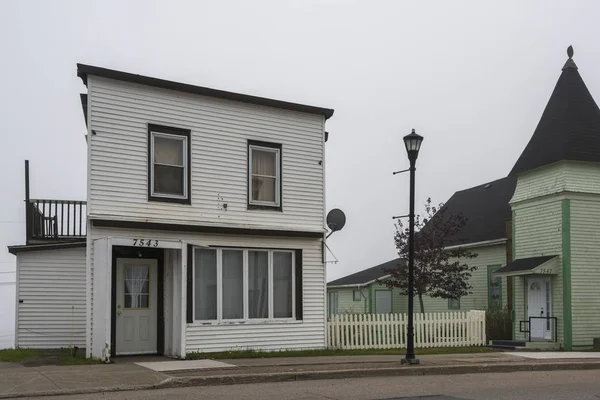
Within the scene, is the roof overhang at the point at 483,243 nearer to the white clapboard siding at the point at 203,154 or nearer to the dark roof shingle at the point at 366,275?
the dark roof shingle at the point at 366,275

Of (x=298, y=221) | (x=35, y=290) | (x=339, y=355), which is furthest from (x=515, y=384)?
(x=35, y=290)

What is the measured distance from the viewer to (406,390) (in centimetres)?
1380

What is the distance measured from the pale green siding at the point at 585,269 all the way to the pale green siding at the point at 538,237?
453 mm

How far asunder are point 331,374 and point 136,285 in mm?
5970

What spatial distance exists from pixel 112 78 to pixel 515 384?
11.5 meters

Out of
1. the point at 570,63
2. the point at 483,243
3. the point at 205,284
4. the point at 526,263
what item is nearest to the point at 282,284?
the point at 205,284

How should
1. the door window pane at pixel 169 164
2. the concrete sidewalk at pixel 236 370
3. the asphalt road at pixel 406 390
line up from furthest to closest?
the door window pane at pixel 169 164 → the concrete sidewalk at pixel 236 370 → the asphalt road at pixel 406 390

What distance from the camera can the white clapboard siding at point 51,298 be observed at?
22984 millimetres

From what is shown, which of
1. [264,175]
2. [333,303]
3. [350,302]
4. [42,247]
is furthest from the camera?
[333,303]

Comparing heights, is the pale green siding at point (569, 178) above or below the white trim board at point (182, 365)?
above

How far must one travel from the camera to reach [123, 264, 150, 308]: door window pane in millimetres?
19125

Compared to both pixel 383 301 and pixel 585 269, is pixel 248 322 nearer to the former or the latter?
pixel 585 269

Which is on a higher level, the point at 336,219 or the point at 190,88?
the point at 190,88

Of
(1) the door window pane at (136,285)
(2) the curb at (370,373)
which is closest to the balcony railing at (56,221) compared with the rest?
(1) the door window pane at (136,285)
